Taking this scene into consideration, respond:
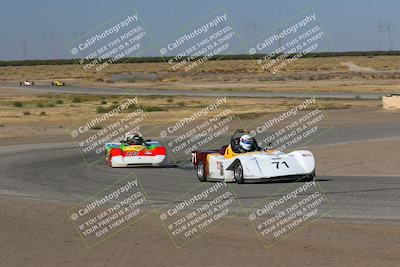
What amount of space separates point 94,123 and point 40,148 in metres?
14.7

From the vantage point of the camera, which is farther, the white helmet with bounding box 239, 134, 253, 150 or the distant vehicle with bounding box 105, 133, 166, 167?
the distant vehicle with bounding box 105, 133, 166, 167

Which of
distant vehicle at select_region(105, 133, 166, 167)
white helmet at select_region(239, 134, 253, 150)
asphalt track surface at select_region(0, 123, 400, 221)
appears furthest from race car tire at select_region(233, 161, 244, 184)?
distant vehicle at select_region(105, 133, 166, 167)

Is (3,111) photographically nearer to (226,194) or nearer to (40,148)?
(40,148)

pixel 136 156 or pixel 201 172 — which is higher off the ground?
pixel 136 156

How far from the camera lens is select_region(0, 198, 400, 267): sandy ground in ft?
34.7

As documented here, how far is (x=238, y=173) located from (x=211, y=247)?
8.45 metres

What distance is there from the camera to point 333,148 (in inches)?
1191

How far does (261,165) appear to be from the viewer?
1958 centimetres

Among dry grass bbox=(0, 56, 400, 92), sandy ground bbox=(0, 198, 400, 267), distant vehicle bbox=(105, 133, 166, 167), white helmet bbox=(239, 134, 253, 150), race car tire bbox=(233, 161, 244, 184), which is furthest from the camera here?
dry grass bbox=(0, 56, 400, 92)

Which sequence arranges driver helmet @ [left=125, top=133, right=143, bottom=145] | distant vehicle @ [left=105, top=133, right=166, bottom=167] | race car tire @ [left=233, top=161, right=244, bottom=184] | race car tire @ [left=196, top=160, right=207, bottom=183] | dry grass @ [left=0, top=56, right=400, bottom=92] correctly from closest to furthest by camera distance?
race car tire @ [left=233, top=161, right=244, bottom=184] < race car tire @ [left=196, top=160, right=207, bottom=183] < distant vehicle @ [left=105, top=133, right=166, bottom=167] < driver helmet @ [left=125, top=133, right=143, bottom=145] < dry grass @ [left=0, top=56, right=400, bottom=92]

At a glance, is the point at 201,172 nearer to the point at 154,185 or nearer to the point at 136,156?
the point at 154,185

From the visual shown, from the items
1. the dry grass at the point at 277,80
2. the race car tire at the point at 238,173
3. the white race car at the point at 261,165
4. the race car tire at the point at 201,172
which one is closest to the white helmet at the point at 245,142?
the white race car at the point at 261,165

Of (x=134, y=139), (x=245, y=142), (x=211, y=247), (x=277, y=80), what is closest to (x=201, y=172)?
(x=245, y=142)

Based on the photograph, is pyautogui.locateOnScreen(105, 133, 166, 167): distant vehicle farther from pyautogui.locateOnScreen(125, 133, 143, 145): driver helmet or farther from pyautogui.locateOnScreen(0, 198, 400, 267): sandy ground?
pyautogui.locateOnScreen(0, 198, 400, 267): sandy ground
